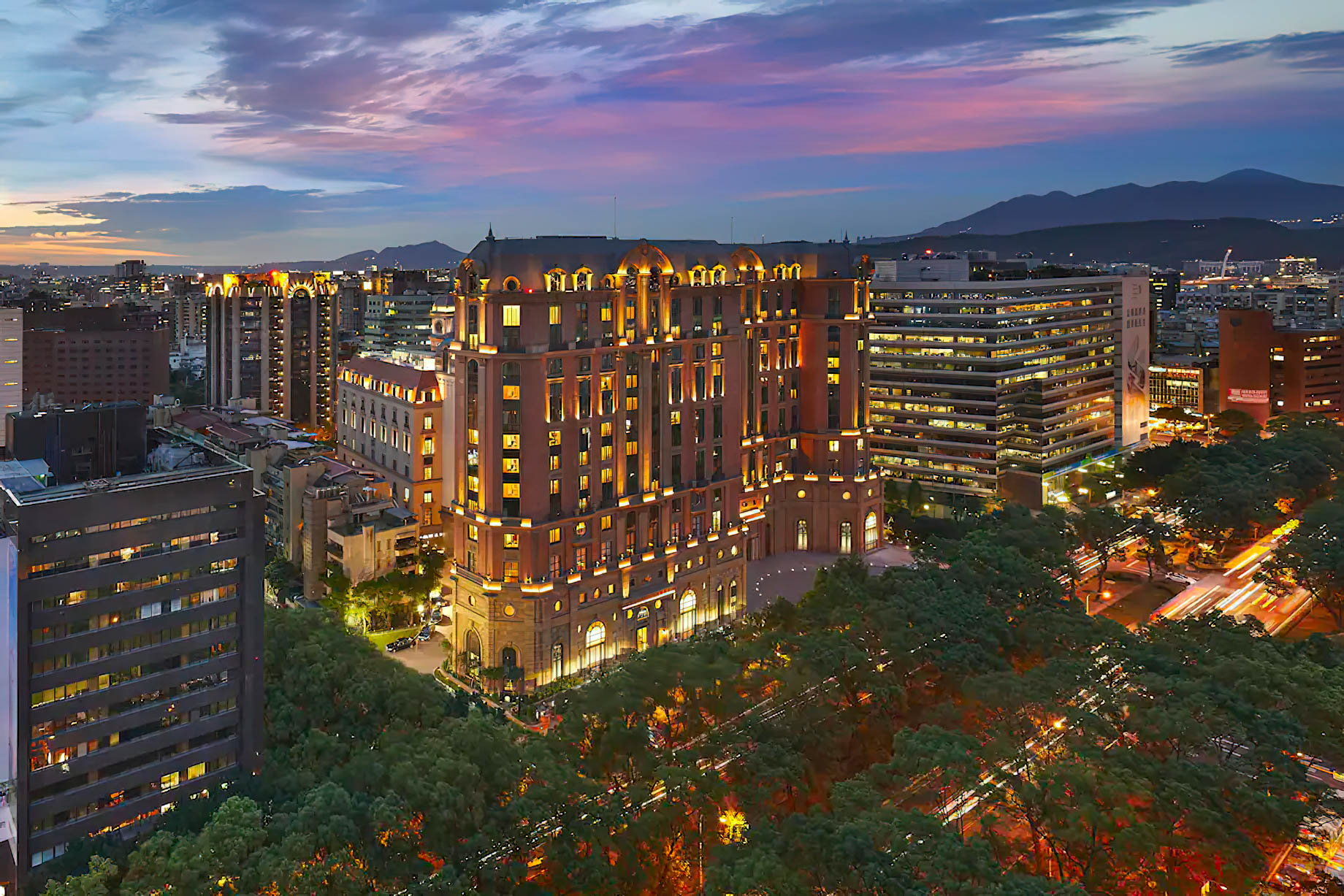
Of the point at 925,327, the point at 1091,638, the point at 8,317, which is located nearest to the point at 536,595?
the point at 1091,638

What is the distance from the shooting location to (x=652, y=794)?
45250 mm

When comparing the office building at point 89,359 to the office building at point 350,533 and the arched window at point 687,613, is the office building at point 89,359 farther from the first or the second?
the arched window at point 687,613

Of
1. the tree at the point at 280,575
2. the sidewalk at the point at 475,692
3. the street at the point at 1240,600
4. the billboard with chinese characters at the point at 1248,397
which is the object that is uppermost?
the billboard with chinese characters at the point at 1248,397

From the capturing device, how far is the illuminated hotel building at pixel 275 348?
150250mm

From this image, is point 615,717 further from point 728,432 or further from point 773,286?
point 773,286

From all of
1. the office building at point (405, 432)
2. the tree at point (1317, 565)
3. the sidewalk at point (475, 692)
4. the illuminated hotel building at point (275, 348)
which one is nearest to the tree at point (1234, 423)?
the tree at point (1317, 565)

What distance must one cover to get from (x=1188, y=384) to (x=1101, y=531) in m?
91.5

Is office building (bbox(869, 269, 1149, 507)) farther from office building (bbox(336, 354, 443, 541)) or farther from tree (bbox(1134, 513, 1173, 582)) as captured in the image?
office building (bbox(336, 354, 443, 541))

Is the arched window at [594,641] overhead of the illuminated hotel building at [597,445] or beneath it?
beneath

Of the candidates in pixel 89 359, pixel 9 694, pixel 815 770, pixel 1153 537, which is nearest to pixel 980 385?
pixel 1153 537

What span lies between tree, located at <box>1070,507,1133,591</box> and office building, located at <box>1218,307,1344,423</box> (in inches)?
3091

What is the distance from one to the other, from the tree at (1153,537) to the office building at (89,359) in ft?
527

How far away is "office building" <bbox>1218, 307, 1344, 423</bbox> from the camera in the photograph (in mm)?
148500

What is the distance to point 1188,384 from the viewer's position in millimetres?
163125
